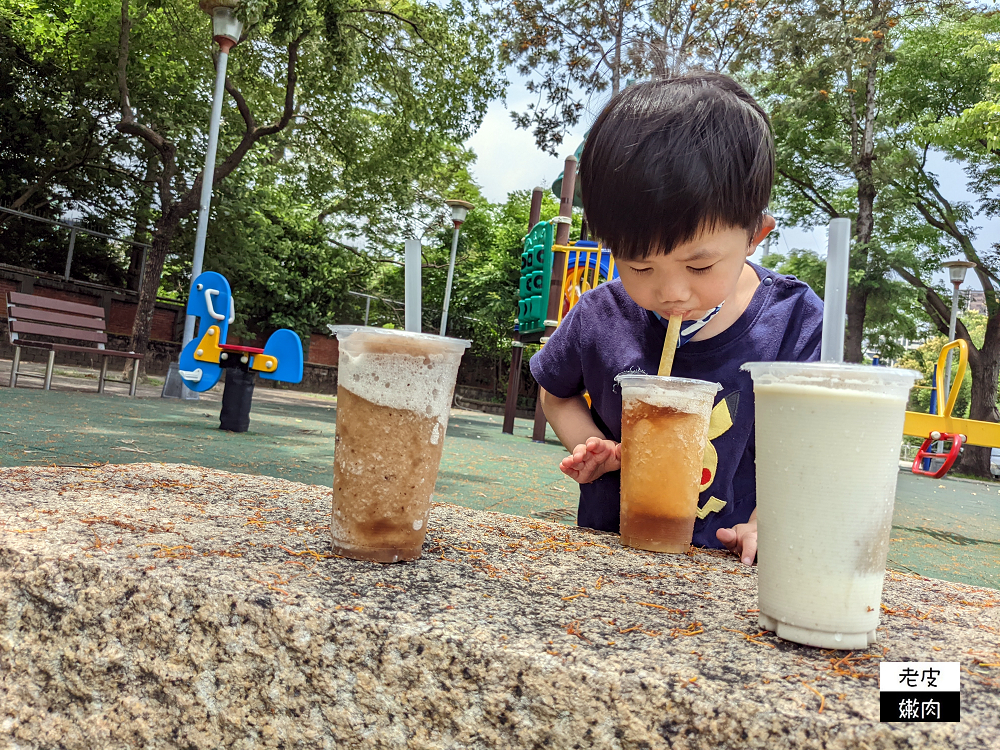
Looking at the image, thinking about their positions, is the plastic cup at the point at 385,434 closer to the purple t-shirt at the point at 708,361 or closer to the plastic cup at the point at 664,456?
the plastic cup at the point at 664,456

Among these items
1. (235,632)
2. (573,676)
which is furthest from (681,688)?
(235,632)

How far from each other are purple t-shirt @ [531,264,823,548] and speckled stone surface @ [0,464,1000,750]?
63cm

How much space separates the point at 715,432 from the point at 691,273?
19.4 inches

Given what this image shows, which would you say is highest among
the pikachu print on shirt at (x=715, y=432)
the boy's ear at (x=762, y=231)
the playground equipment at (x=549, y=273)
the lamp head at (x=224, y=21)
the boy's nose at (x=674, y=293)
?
the lamp head at (x=224, y=21)

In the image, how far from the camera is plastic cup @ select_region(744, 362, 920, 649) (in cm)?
72

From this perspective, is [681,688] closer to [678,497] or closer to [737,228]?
[678,497]

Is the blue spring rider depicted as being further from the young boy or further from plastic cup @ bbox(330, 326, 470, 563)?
plastic cup @ bbox(330, 326, 470, 563)

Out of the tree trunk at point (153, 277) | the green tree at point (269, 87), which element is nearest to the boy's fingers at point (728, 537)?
the green tree at point (269, 87)

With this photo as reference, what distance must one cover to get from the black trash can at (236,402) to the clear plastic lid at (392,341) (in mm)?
5795

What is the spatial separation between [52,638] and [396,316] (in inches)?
787

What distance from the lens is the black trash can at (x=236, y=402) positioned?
6.38m

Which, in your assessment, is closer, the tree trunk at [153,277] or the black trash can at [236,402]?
the black trash can at [236,402]

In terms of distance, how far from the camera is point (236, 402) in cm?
639

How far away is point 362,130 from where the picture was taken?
1570 centimetres
